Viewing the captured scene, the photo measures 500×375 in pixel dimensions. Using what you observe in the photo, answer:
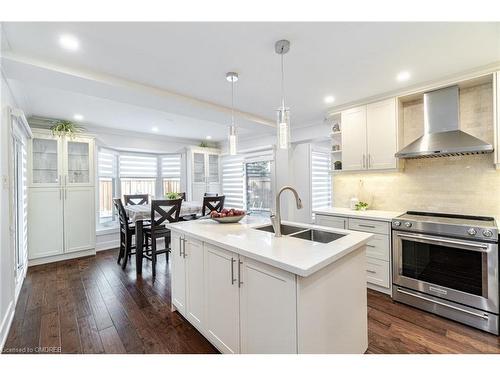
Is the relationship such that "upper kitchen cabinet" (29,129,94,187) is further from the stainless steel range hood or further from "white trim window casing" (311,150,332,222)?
the stainless steel range hood

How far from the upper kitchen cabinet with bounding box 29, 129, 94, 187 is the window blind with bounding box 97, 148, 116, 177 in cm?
59

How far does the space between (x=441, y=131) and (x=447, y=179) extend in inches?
22.8

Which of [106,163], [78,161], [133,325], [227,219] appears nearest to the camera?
[133,325]

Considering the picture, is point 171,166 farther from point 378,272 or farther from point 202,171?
point 378,272

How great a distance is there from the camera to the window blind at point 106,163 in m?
4.81

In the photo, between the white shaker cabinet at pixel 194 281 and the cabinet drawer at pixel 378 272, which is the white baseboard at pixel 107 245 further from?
the cabinet drawer at pixel 378 272

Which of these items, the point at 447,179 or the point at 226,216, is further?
the point at 447,179

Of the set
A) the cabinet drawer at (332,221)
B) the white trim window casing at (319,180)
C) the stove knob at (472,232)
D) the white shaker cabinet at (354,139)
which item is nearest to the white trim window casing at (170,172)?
the white trim window casing at (319,180)

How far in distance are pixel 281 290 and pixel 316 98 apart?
103 inches

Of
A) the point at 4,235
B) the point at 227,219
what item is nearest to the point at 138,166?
the point at 4,235

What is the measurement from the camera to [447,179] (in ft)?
8.95

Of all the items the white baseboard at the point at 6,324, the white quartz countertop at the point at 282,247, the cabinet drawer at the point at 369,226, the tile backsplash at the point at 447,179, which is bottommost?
the white baseboard at the point at 6,324

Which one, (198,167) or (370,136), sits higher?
(370,136)

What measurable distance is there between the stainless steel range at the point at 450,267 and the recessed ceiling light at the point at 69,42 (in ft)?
11.1
